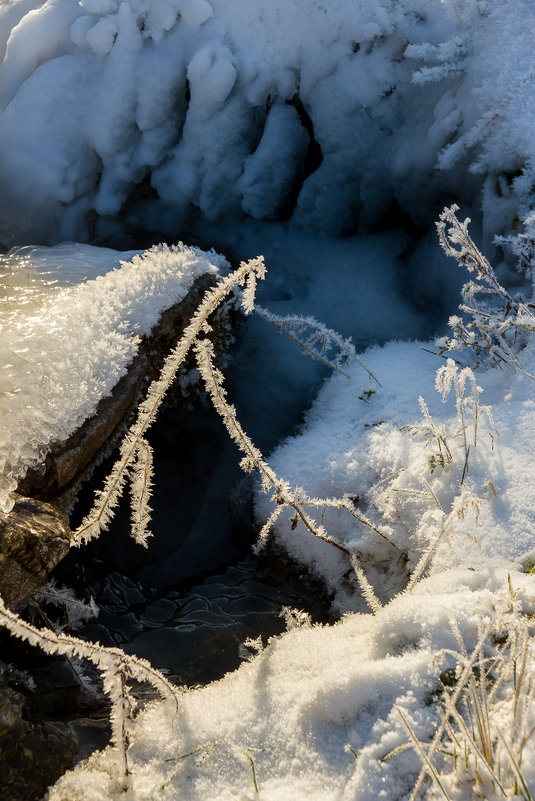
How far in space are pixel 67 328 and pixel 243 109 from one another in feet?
7.48

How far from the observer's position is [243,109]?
4090mm

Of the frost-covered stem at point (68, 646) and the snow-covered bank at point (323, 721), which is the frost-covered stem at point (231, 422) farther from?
the frost-covered stem at point (68, 646)

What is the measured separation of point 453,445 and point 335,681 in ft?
4.03

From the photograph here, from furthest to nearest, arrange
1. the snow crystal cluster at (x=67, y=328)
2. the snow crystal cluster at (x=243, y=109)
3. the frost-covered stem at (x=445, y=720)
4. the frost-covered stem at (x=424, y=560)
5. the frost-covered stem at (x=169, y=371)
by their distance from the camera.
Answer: the snow crystal cluster at (x=243, y=109) → the snow crystal cluster at (x=67, y=328) → the frost-covered stem at (x=424, y=560) → the frost-covered stem at (x=169, y=371) → the frost-covered stem at (x=445, y=720)

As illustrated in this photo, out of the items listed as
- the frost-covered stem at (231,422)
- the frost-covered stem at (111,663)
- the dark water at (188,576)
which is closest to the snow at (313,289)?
the frost-covered stem at (111,663)

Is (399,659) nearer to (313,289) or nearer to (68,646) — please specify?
(68,646)

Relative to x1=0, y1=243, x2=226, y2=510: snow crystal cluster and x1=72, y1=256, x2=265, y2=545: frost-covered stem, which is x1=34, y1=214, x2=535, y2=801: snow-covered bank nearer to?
x1=72, y1=256, x2=265, y2=545: frost-covered stem

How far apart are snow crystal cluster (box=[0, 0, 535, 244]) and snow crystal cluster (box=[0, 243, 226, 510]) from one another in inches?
33.8

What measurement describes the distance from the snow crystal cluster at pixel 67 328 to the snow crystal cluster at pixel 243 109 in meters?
0.86

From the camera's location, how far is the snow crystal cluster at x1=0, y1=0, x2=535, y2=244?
352 centimetres

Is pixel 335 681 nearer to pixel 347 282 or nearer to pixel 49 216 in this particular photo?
pixel 347 282

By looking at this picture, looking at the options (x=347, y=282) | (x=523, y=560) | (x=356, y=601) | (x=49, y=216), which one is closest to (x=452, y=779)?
(x=523, y=560)

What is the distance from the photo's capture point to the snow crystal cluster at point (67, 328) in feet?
7.79

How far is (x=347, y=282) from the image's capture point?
411 centimetres
